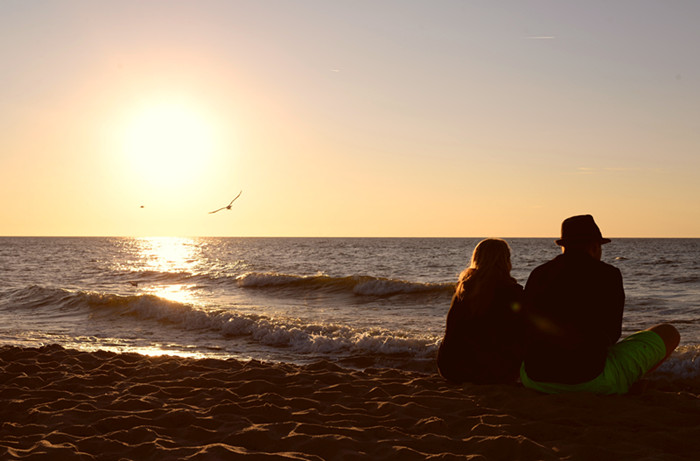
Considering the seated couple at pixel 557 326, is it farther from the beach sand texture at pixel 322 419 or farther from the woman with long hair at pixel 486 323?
the beach sand texture at pixel 322 419

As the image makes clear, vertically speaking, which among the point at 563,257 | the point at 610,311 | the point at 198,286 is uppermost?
the point at 563,257

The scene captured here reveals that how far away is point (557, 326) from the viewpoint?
4.72 m

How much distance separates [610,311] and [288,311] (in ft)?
42.1

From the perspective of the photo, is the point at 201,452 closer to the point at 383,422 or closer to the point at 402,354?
the point at 383,422

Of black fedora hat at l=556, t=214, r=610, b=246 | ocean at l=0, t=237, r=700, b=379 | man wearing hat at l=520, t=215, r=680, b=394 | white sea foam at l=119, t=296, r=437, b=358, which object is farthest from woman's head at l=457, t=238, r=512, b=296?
white sea foam at l=119, t=296, r=437, b=358

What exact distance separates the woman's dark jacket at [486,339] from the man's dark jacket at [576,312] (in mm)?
406

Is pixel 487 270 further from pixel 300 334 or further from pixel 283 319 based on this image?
pixel 283 319

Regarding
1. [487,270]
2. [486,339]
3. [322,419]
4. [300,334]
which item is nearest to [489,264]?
[487,270]

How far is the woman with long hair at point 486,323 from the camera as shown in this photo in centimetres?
530

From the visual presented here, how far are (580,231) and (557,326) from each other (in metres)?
0.81

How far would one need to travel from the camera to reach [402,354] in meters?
9.80

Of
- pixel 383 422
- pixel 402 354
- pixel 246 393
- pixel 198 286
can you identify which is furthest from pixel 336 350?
pixel 198 286

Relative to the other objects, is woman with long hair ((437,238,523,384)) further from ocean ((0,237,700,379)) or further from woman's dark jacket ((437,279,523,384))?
ocean ((0,237,700,379))

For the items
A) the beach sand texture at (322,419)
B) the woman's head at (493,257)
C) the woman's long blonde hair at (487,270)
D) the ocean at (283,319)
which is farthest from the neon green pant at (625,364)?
the ocean at (283,319)
